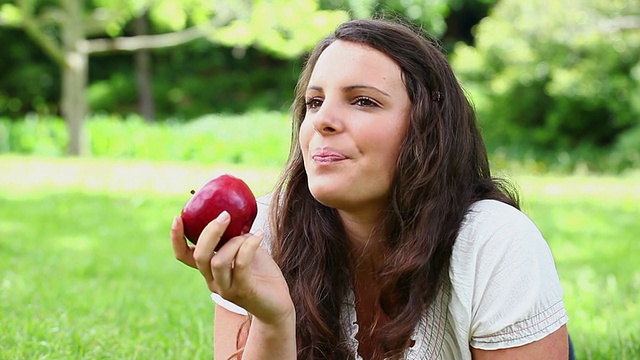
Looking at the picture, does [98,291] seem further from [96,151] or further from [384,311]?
[96,151]

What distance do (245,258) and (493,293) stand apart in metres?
0.74

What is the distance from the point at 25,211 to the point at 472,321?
7.30 m

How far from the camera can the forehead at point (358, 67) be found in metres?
2.30

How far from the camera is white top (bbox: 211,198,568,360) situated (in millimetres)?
2164

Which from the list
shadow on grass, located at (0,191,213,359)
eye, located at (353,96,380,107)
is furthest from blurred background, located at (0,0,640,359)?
eye, located at (353,96,380,107)

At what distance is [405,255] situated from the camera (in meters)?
2.33

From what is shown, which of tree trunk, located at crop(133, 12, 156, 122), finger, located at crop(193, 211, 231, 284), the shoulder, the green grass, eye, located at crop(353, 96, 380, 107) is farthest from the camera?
tree trunk, located at crop(133, 12, 156, 122)

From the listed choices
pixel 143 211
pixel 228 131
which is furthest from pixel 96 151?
pixel 143 211

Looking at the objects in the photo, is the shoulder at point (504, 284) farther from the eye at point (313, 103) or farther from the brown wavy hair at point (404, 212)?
the eye at point (313, 103)

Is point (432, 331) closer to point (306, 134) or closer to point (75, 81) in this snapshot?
point (306, 134)

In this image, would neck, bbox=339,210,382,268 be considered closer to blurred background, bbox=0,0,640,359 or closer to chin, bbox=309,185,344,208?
chin, bbox=309,185,344,208

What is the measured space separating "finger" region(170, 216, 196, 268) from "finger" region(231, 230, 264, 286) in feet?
0.59

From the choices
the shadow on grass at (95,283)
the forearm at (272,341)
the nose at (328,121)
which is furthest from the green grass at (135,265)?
the nose at (328,121)

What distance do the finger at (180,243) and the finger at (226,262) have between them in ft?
0.45
